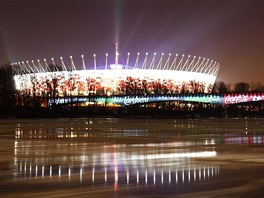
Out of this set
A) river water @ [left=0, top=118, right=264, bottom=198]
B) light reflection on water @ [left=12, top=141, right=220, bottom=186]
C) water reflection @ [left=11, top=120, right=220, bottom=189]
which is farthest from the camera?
light reflection on water @ [left=12, top=141, right=220, bottom=186]

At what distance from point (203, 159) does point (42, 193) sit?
8460 mm

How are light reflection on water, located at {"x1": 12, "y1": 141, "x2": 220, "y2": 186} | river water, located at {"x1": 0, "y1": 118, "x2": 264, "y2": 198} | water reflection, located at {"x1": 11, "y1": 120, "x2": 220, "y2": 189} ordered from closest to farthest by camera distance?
1. river water, located at {"x1": 0, "y1": 118, "x2": 264, "y2": 198}
2. water reflection, located at {"x1": 11, "y1": 120, "x2": 220, "y2": 189}
3. light reflection on water, located at {"x1": 12, "y1": 141, "x2": 220, "y2": 186}

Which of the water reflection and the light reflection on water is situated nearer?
the water reflection

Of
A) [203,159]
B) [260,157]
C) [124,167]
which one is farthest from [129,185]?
[260,157]

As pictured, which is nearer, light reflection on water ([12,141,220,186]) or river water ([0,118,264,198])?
river water ([0,118,264,198])

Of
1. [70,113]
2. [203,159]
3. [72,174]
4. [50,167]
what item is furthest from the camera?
[70,113]

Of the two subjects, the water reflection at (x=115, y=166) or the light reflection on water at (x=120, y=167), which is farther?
the light reflection on water at (x=120, y=167)

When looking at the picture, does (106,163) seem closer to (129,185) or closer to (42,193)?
(129,185)

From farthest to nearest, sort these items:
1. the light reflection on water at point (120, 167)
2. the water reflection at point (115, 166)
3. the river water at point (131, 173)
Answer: the light reflection on water at point (120, 167)
the water reflection at point (115, 166)
the river water at point (131, 173)

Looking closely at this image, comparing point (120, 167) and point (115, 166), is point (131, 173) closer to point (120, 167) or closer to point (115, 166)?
point (120, 167)

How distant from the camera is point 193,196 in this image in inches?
443

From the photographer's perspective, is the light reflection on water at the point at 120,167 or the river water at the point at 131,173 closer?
the river water at the point at 131,173

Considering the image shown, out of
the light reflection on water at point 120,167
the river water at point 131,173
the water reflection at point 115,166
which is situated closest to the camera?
the river water at point 131,173

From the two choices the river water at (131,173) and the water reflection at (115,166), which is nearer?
the river water at (131,173)
